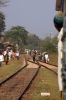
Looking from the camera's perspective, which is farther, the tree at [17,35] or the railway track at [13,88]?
the tree at [17,35]

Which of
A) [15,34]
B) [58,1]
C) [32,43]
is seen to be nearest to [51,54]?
[58,1]

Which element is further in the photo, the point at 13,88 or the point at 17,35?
the point at 17,35

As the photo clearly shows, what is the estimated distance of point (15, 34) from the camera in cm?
12650

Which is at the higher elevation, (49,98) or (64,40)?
(64,40)

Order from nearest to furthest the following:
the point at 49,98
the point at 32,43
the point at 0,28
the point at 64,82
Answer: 1. the point at 64,82
2. the point at 49,98
3. the point at 0,28
4. the point at 32,43

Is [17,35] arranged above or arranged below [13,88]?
above

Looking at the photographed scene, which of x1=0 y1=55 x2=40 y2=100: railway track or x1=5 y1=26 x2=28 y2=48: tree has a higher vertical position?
x1=5 y1=26 x2=28 y2=48: tree

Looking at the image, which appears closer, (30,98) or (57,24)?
(57,24)

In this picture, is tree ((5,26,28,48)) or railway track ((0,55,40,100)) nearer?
railway track ((0,55,40,100))

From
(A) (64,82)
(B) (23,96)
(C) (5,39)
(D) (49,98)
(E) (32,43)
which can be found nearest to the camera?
(A) (64,82)

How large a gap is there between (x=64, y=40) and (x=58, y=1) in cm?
160

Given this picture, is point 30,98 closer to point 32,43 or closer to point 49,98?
point 49,98

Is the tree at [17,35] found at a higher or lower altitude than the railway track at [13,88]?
higher

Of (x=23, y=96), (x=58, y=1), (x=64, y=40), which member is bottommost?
(x=23, y=96)
